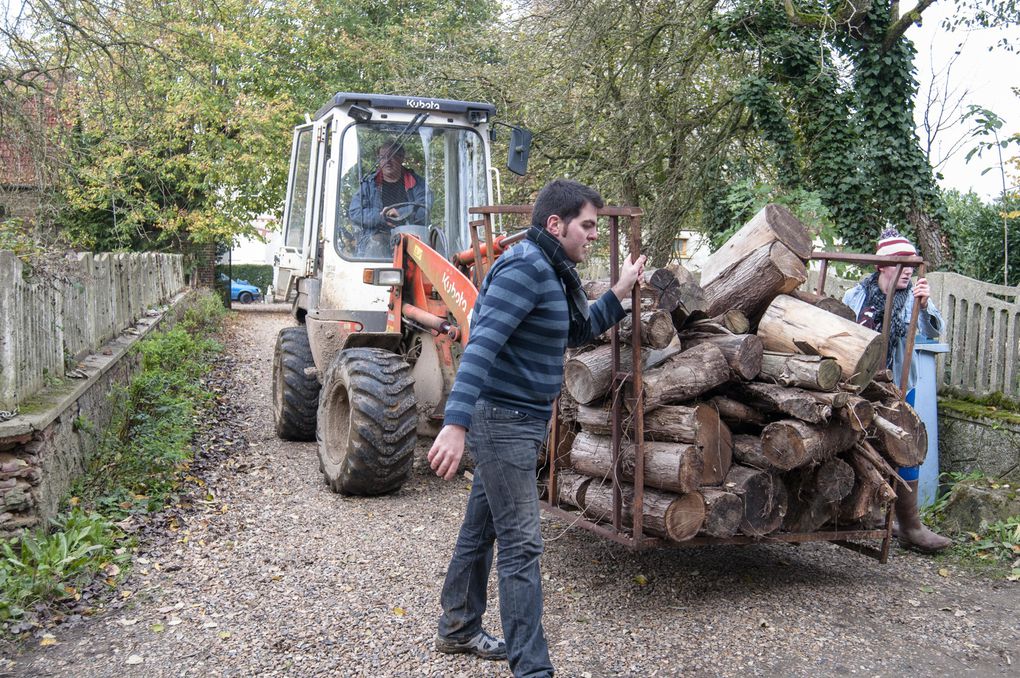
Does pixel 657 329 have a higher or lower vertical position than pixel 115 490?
higher

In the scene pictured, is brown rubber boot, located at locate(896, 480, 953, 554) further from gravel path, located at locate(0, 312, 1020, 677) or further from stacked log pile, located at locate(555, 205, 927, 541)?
stacked log pile, located at locate(555, 205, 927, 541)

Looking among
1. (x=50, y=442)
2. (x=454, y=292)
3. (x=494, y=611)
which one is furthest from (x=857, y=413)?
(x=50, y=442)

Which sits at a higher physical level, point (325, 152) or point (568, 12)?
point (568, 12)

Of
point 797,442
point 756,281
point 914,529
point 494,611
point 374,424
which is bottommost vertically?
point 494,611

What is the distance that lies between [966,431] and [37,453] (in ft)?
19.5

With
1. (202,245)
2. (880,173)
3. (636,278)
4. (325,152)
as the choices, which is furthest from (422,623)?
(202,245)

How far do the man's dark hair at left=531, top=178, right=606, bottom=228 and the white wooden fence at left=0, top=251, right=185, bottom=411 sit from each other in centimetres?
333

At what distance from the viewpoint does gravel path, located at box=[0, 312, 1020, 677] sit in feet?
13.3

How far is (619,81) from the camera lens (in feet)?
44.4

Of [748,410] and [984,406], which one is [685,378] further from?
[984,406]

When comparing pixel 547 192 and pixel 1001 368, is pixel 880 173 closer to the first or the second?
pixel 1001 368

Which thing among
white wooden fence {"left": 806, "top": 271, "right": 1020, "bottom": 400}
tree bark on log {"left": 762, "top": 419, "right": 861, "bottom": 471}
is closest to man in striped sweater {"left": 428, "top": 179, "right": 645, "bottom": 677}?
tree bark on log {"left": 762, "top": 419, "right": 861, "bottom": 471}

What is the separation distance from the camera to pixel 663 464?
435 centimetres

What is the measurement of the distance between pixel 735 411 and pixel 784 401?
0.83 ft
